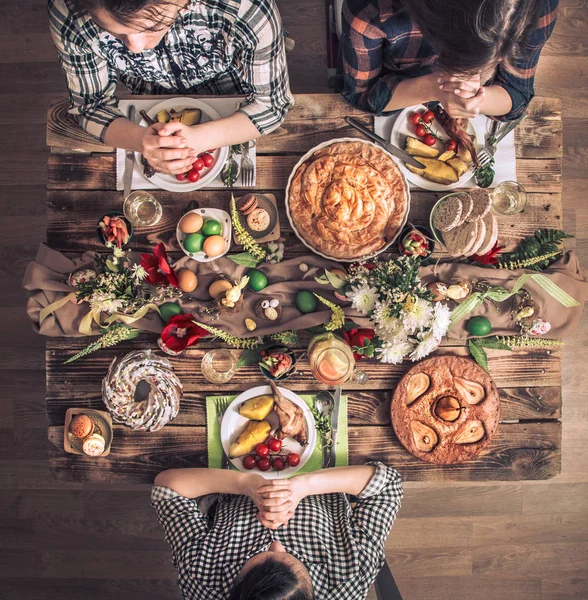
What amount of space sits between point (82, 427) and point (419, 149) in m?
1.58

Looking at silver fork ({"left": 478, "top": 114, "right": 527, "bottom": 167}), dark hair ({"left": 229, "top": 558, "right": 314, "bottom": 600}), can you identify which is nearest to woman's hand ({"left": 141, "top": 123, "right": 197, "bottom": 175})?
silver fork ({"left": 478, "top": 114, "right": 527, "bottom": 167})

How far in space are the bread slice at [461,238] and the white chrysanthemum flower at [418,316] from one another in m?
0.37

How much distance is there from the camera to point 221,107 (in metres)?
1.83

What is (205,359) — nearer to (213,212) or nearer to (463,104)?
(213,212)

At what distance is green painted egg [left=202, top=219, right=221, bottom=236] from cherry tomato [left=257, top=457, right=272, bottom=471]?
84 cm

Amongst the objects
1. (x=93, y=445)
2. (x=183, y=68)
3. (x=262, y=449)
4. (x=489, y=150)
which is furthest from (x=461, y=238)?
(x=93, y=445)

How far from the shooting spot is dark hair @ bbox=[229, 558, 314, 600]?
5.29ft

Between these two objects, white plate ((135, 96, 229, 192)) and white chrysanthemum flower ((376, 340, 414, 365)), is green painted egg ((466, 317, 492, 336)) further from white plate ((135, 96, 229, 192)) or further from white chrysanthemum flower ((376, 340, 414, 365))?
white plate ((135, 96, 229, 192))

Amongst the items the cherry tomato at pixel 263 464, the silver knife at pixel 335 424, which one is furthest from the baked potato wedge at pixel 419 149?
the cherry tomato at pixel 263 464

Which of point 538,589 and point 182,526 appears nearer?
point 182,526

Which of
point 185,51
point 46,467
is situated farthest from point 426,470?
point 46,467

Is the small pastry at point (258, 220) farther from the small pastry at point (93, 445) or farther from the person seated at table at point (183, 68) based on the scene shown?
the small pastry at point (93, 445)

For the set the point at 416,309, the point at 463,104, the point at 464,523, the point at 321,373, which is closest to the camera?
the point at 416,309

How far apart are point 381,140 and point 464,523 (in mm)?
2121
